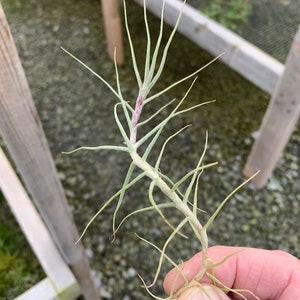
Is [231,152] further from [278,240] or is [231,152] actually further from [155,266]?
[155,266]

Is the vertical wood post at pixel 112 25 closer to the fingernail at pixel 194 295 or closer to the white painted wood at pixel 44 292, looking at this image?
the white painted wood at pixel 44 292

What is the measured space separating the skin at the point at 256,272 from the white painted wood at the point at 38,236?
332 mm

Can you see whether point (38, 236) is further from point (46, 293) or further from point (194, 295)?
point (194, 295)

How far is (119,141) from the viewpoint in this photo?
1.49 m

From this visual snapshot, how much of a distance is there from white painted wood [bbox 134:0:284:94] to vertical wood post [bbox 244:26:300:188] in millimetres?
130

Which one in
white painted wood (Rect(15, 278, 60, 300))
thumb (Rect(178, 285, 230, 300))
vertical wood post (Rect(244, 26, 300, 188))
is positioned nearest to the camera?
thumb (Rect(178, 285, 230, 300))

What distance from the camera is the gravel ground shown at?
1.28 metres

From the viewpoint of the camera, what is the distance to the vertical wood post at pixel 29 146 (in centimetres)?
49

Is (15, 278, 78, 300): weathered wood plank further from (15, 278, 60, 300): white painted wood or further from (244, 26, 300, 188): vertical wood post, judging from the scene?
(244, 26, 300, 188): vertical wood post

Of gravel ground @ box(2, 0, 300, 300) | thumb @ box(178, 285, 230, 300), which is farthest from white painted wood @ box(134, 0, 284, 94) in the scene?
thumb @ box(178, 285, 230, 300)

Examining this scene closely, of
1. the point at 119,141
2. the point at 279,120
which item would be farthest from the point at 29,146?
the point at 119,141

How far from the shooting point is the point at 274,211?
1.34 meters

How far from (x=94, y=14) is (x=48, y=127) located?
0.74 meters

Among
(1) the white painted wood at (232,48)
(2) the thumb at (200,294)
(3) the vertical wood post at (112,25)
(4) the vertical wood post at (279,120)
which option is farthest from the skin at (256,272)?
(3) the vertical wood post at (112,25)
